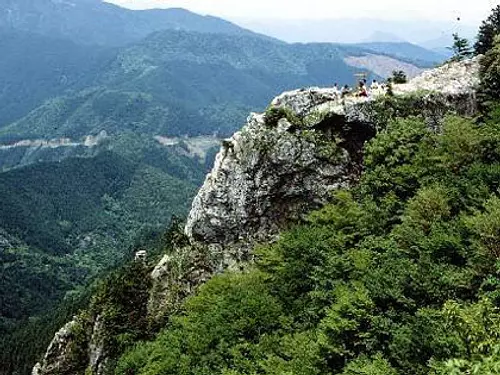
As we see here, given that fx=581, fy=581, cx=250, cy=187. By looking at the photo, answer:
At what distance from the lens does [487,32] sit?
4631 centimetres

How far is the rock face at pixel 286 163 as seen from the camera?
3619cm

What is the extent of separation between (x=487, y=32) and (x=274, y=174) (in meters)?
23.0

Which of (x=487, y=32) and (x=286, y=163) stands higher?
(x=487, y=32)

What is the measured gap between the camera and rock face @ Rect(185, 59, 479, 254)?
36188 millimetres

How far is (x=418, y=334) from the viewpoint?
18.5 meters

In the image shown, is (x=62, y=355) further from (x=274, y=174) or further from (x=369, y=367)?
(x=369, y=367)

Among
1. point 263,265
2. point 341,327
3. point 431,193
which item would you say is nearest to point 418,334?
point 341,327

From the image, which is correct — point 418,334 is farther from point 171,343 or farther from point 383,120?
point 383,120

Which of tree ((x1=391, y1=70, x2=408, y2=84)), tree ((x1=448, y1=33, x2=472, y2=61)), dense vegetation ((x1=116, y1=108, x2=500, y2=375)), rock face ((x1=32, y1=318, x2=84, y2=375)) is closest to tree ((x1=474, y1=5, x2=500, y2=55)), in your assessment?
tree ((x1=448, y1=33, x2=472, y2=61))

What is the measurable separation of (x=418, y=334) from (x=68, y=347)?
31425mm

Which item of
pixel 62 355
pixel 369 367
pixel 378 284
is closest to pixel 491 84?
pixel 378 284

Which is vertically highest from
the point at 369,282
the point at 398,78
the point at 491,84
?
the point at 491,84

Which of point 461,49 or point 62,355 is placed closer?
point 62,355

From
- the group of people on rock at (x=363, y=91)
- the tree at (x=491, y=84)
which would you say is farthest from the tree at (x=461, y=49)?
the tree at (x=491, y=84)
